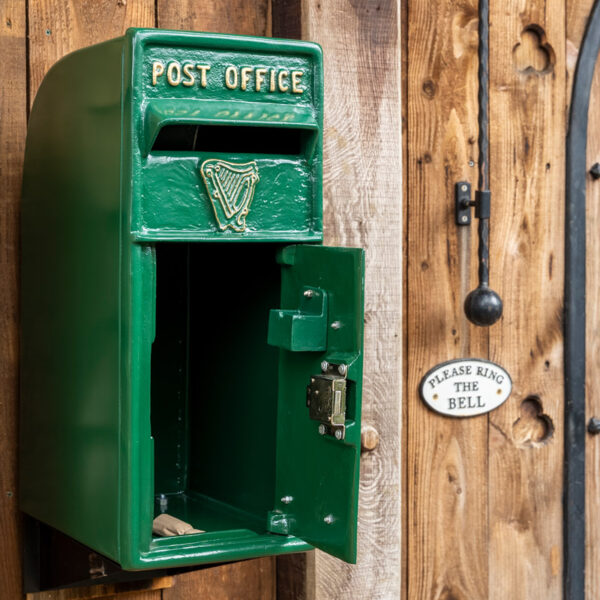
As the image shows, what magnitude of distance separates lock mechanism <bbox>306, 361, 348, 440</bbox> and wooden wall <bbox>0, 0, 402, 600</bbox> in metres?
0.46

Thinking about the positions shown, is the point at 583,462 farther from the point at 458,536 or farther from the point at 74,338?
the point at 74,338

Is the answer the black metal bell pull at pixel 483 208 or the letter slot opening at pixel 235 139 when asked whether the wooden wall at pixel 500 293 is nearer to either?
the black metal bell pull at pixel 483 208

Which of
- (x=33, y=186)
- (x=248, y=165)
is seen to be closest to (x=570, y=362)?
(x=248, y=165)

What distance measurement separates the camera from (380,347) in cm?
187

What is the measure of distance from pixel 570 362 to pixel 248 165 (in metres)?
0.98

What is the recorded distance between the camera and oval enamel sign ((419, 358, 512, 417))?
200cm

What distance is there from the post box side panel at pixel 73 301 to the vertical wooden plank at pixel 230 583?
344 mm

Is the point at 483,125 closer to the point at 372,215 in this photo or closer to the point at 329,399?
the point at 372,215

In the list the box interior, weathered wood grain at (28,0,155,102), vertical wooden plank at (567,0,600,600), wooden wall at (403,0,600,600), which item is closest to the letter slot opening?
the box interior

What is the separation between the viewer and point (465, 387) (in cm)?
203

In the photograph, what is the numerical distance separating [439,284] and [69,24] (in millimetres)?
810

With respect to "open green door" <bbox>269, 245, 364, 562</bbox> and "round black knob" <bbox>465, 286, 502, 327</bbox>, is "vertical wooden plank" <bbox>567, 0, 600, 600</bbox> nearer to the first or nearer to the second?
"round black knob" <bbox>465, 286, 502, 327</bbox>

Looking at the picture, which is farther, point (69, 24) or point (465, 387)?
point (465, 387)

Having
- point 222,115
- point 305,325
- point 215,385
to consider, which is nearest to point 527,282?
point 215,385
